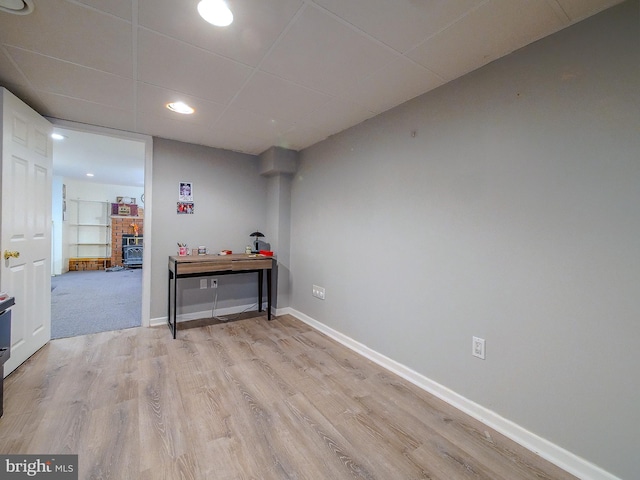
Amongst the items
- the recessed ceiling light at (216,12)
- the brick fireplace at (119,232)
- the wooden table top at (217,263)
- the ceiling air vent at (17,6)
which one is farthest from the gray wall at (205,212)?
the brick fireplace at (119,232)

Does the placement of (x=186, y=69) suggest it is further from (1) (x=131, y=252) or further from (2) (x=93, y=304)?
(1) (x=131, y=252)

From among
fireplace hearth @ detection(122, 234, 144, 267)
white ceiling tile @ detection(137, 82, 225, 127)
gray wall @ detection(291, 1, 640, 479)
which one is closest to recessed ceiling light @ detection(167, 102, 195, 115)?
white ceiling tile @ detection(137, 82, 225, 127)

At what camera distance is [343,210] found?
8.91 ft

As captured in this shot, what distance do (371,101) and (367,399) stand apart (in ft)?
7.15

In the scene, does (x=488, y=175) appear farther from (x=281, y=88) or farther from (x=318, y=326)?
(x=318, y=326)

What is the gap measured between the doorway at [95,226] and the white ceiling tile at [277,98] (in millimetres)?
1582

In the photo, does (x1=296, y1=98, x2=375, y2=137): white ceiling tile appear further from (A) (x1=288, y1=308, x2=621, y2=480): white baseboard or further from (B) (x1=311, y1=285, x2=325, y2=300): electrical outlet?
(A) (x1=288, y1=308, x2=621, y2=480): white baseboard

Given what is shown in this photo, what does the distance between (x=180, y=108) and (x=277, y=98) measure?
2.90 ft

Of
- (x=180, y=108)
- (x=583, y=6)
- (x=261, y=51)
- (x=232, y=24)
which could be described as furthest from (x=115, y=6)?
(x=583, y=6)

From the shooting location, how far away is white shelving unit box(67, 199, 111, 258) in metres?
6.85

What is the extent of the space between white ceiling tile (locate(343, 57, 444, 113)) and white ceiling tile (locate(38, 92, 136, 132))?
6.59ft

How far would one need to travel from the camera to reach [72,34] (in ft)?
4.63

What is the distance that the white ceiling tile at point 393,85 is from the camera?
5.48 ft

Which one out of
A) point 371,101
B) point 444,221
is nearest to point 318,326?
point 444,221
